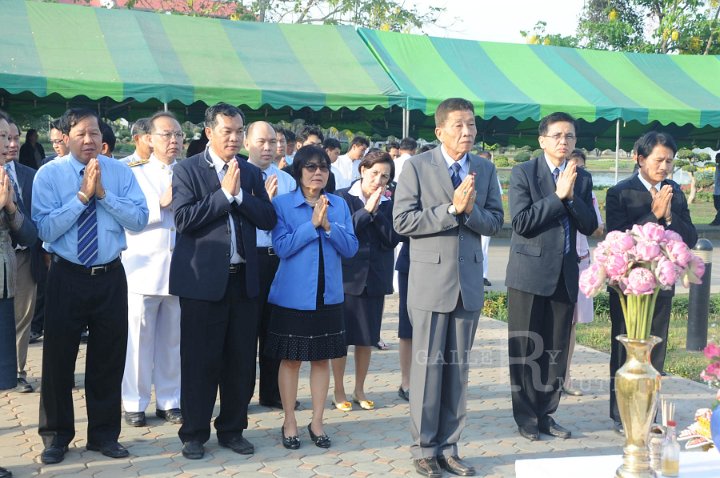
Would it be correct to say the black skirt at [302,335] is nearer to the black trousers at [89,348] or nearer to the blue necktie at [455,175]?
the black trousers at [89,348]

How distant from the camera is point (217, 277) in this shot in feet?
16.6

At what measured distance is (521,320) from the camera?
19.1 feet

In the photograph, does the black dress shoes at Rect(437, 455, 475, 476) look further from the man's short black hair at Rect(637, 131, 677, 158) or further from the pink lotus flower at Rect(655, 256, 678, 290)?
the man's short black hair at Rect(637, 131, 677, 158)

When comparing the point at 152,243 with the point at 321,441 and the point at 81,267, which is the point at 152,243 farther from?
the point at 321,441

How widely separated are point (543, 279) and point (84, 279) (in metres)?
2.98

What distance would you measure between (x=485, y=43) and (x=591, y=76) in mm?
2275

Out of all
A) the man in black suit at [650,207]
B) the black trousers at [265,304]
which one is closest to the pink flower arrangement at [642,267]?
the man in black suit at [650,207]

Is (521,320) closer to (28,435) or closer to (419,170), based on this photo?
(419,170)

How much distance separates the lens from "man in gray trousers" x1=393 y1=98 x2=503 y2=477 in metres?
5.03

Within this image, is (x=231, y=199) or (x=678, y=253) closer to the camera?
(x=678, y=253)

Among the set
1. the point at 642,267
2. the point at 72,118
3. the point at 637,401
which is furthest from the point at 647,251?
the point at 72,118

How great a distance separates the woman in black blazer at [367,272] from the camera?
6.30 meters

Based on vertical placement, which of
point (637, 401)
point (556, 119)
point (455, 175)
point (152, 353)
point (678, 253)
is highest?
point (556, 119)

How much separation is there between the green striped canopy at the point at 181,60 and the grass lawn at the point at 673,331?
5.05 m
